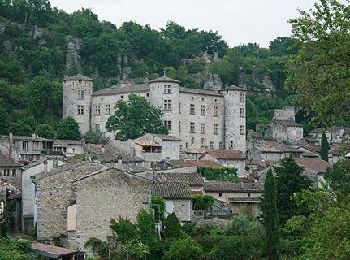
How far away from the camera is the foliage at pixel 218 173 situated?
59.8 metres

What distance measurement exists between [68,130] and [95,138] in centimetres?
434

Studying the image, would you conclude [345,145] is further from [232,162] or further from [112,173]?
[232,162]

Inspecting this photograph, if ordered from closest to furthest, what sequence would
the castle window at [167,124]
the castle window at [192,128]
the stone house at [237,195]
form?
the stone house at [237,195] → the castle window at [167,124] → the castle window at [192,128]

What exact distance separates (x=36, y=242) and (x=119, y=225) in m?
4.15

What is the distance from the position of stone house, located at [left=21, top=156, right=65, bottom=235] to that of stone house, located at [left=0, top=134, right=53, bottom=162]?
47.2 ft

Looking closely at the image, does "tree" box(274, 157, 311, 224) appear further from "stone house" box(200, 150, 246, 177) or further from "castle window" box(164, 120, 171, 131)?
"castle window" box(164, 120, 171, 131)

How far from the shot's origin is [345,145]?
1623 cm

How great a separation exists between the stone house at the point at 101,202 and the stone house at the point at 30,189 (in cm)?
564

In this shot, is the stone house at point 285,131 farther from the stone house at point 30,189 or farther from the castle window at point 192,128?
the stone house at point 30,189

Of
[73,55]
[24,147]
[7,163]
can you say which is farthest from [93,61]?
[7,163]

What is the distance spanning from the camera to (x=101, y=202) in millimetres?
37281

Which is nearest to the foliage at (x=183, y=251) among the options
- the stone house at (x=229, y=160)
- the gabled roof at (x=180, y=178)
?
the gabled roof at (x=180, y=178)

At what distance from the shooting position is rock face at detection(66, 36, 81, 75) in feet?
339

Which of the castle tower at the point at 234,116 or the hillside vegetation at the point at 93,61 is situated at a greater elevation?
the hillside vegetation at the point at 93,61
